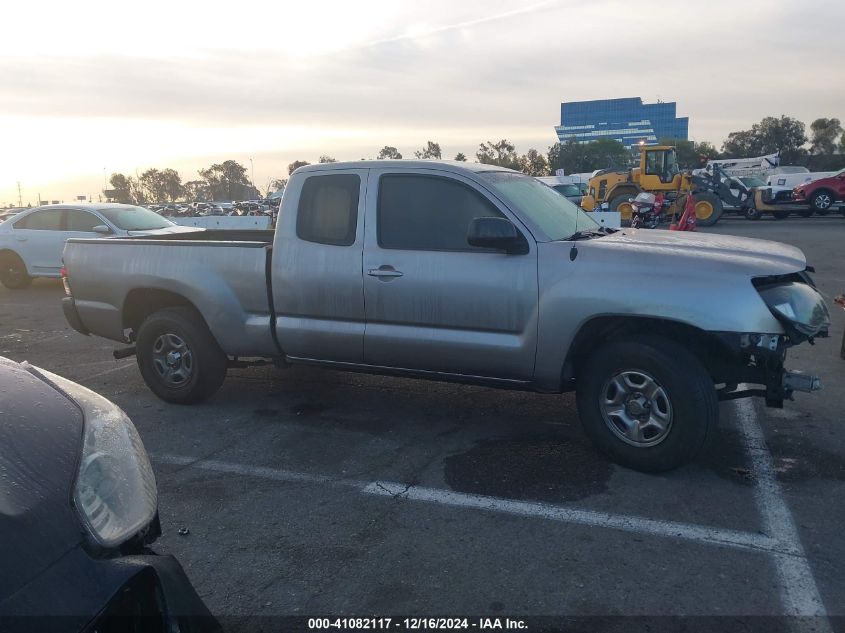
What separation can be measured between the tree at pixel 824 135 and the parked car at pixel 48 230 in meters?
80.9

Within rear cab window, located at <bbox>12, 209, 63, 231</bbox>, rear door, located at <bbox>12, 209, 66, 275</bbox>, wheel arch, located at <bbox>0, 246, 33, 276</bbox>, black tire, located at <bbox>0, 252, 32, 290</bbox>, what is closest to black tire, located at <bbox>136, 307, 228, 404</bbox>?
rear door, located at <bbox>12, 209, 66, 275</bbox>

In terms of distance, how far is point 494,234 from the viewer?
429cm

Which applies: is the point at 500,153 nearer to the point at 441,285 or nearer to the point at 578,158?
the point at 578,158

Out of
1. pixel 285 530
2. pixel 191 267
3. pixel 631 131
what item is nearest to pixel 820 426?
pixel 285 530

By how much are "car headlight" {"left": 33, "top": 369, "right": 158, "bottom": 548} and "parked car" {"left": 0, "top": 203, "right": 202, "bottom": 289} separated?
10.9m

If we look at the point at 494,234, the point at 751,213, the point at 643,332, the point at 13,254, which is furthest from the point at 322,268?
the point at 751,213

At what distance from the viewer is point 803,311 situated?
13.0 feet

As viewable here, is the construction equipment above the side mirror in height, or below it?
above

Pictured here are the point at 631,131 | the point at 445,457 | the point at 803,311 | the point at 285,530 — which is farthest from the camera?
the point at 631,131

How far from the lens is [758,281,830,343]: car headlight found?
12.7ft

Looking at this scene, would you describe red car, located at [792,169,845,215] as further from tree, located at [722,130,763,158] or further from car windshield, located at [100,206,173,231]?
tree, located at [722,130,763,158]

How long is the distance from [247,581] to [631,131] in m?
137

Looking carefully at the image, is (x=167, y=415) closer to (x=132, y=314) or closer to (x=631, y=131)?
(x=132, y=314)

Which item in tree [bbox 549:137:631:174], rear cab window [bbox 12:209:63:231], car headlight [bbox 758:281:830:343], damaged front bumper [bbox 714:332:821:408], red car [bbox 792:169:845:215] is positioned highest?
tree [bbox 549:137:631:174]
